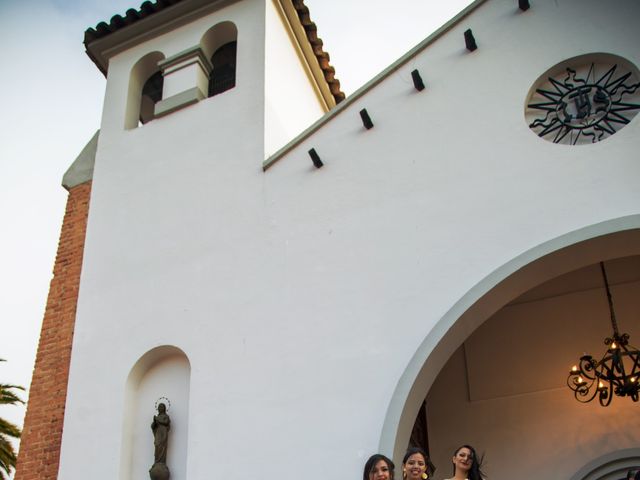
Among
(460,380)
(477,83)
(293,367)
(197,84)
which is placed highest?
(197,84)

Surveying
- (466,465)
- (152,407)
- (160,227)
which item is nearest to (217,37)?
(160,227)

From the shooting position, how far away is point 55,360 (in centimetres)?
959

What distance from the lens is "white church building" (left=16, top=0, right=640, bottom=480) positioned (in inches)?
296

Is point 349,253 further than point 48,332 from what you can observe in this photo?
No

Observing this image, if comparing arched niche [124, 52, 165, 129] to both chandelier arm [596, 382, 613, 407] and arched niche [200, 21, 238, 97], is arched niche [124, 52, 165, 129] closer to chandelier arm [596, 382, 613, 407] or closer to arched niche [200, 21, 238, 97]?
arched niche [200, 21, 238, 97]

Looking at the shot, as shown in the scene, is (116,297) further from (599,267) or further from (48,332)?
(599,267)

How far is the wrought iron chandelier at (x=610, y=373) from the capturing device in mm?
8750

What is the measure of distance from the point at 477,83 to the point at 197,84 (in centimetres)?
396

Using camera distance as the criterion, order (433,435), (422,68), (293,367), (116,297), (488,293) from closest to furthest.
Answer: (488,293) < (293,367) < (422,68) < (116,297) < (433,435)

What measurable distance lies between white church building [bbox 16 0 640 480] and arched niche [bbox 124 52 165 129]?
0.36 ft

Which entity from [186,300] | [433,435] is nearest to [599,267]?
[433,435]

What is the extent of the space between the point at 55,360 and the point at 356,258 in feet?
12.6

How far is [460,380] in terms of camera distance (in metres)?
10.5

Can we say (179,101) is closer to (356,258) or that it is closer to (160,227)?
(160,227)
